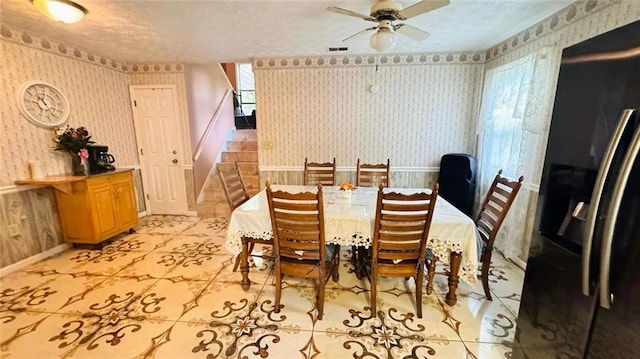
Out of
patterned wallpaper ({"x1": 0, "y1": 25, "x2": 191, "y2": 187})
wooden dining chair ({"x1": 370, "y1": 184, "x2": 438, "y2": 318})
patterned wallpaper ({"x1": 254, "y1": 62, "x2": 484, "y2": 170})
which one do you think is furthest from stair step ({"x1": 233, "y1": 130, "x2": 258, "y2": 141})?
wooden dining chair ({"x1": 370, "y1": 184, "x2": 438, "y2": 318})

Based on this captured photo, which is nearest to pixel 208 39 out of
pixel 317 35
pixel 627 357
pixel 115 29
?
pixel 115 29

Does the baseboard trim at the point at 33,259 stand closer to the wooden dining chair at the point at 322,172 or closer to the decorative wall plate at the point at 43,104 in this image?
the decorative wall plate at the point at 43,104

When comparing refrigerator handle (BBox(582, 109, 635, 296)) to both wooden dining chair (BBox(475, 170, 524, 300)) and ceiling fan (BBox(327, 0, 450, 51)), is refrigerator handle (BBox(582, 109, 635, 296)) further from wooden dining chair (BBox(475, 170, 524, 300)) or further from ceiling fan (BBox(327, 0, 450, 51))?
ceiling fan (BBox(327, 0, 450, 51))

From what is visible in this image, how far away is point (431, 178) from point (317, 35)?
8.41 ft

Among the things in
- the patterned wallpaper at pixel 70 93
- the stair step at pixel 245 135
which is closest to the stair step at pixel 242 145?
the stair step at pixel 245 135

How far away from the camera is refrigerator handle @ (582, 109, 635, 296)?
93 cm

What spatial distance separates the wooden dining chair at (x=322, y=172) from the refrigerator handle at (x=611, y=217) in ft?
8.28

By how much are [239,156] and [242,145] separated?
398 mm

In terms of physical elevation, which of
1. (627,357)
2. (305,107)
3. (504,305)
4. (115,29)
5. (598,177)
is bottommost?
(504,305)

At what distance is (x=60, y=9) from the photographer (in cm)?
205

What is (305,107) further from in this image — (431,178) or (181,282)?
(181,282)

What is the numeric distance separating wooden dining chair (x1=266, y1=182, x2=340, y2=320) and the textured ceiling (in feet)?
5.46

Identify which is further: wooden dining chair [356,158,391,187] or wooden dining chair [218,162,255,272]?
wooden dining chair [356,158,391,187]

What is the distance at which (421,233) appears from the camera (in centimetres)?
181
